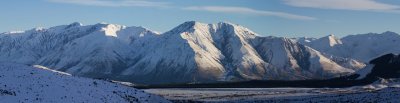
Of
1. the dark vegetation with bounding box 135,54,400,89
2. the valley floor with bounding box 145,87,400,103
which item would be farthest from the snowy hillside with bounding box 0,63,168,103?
the dark vegetation with bounding box 135,54,400,89

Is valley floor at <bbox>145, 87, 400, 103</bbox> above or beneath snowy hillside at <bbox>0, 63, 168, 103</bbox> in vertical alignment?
beneath

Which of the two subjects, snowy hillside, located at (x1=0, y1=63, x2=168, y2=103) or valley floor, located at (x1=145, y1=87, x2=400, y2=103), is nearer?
snowy hillside, located at (x1=0, y1=63, x2=168, y2=103)

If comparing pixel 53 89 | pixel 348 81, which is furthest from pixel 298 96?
pixel 348 81

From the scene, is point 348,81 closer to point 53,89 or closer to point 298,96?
point 298,96

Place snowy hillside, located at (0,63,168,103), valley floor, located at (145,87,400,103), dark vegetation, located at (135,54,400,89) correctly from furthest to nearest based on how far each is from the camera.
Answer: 1. dark vegetation, located at (135,54,400,89)
2. valley floor, located at (145,87,400,103)
3. snowy hillside, located at (0,63,168,103)

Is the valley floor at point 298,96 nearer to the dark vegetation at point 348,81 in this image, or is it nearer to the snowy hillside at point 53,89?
the snowy hillside at point 53,89

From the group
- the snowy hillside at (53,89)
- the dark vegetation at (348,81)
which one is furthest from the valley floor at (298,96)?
the dark vegetation at (348,81)

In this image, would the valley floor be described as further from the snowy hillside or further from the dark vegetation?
the dark vegetation

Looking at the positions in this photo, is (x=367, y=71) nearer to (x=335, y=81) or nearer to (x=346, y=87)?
(x=335, y=81)

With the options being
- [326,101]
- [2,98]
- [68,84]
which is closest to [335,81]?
[326,101]
